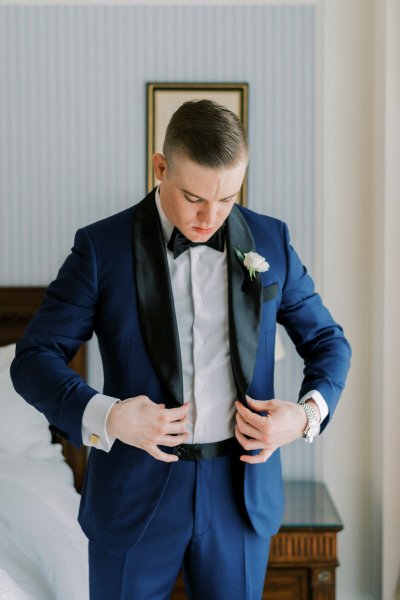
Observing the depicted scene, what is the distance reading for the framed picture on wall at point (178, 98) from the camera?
307 cm

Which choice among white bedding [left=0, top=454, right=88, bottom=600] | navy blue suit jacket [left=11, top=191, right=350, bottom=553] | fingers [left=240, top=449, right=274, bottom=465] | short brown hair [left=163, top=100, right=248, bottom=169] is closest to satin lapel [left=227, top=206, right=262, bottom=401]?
navy blue suit jacket [left=11, top=191, right=350, bottom=553]

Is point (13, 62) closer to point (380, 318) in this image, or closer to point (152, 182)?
point (152, 182)

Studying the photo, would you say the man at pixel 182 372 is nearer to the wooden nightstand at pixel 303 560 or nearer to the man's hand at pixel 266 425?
the man's hand at pixel 266 425

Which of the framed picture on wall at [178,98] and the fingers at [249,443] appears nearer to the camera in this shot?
the fingers at [249,443]

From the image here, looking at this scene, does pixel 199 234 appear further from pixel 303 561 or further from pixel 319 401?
pixel 303 561

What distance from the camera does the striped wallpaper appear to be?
308 centimetres

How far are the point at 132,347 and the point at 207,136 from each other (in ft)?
1.40

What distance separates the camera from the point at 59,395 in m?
1.32

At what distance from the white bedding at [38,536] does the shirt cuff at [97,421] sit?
670 millimetres

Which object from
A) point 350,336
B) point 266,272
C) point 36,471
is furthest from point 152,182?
point 266,272

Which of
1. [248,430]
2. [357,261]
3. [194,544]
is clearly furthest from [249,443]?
[357,261]

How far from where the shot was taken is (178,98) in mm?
3080

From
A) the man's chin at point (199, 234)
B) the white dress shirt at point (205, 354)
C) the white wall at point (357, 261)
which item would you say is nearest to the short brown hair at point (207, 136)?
the man's chin at point (199, 234)

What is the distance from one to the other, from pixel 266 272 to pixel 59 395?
0.49m
